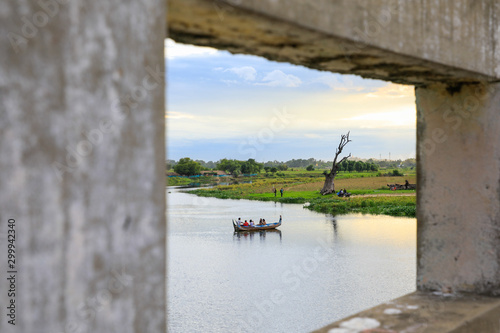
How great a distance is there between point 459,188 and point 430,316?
0.75 metres

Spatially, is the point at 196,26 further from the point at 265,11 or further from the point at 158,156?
the point at 158,156

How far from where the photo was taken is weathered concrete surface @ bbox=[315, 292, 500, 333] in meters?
2.39

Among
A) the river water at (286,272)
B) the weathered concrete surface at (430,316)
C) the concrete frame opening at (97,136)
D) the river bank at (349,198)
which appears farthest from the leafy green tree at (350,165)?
the concrete frame opening at (97,136)

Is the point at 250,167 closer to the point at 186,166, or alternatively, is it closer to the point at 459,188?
the point at 186,166

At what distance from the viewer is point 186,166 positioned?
2527 inches

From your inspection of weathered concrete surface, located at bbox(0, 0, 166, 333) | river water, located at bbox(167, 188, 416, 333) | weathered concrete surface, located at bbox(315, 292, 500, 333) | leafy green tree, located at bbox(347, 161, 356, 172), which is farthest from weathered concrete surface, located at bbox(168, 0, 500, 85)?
leafy green tree, located at bbox(347, 161, 356, 172)

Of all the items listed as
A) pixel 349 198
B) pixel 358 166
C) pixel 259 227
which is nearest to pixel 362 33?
pixel 259 227

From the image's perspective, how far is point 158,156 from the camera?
4.66 feet

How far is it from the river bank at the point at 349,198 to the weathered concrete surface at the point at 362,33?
24.1 meters

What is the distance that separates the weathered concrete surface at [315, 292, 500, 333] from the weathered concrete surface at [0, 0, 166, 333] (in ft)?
4.19

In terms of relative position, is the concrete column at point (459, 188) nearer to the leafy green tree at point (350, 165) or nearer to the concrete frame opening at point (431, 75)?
the concrete frame opening at point (431, 75)

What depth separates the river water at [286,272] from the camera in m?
14.4

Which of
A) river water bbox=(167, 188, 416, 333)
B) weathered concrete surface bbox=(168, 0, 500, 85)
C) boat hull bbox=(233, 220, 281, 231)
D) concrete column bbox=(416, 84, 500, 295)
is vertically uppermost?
weathered concrete surface bbox=(168, 0, 500, 85)

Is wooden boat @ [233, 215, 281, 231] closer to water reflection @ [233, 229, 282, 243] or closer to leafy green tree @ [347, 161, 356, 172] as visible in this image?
water reflection @ [233, 229, 282, 243]
